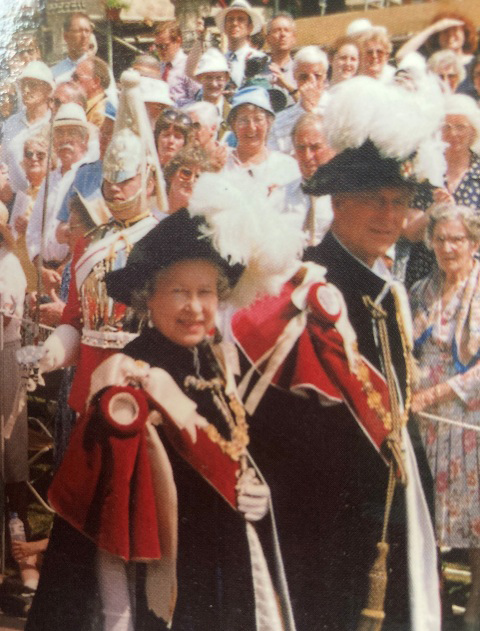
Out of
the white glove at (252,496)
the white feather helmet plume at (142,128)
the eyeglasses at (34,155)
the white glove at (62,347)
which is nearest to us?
the white glove at (252,496)

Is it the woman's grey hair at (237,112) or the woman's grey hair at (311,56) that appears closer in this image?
the woman's grey hair at (311,56)

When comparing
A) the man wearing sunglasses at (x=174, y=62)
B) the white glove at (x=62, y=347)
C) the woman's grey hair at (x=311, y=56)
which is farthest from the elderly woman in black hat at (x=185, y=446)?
the woman's grey hair at (x=311, y=56)

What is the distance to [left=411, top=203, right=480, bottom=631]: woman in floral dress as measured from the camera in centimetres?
339

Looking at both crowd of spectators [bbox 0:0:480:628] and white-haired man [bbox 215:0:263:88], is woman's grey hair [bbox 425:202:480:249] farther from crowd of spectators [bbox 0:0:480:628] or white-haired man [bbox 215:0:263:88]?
white-haired man [bbox 215:0:263:88]

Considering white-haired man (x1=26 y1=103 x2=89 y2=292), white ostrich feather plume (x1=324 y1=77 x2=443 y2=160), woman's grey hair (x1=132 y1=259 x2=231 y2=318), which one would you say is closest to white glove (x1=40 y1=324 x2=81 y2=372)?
white-haired man (x1=26 y1=103 x2=89 y2=292)

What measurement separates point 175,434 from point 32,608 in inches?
42.2

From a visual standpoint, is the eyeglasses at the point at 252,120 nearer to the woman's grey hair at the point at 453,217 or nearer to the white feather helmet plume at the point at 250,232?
the white feather helmet plume at the point at 250,232

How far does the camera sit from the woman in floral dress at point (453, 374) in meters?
3.39

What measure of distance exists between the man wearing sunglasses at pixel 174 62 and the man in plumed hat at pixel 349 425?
2.06ft

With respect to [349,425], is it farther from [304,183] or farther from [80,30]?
[80,30]

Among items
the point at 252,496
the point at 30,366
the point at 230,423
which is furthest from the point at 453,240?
the point at 30,366

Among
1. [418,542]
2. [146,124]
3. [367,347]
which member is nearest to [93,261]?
[146,124]

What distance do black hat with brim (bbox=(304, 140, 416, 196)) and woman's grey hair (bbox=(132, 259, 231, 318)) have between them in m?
0.56

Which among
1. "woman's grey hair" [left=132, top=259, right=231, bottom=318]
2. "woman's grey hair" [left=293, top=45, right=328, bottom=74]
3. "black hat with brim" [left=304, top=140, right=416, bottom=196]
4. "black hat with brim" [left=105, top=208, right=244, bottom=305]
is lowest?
"woman's grey hair" [left=132, top=259, right=231, bottom=318]
